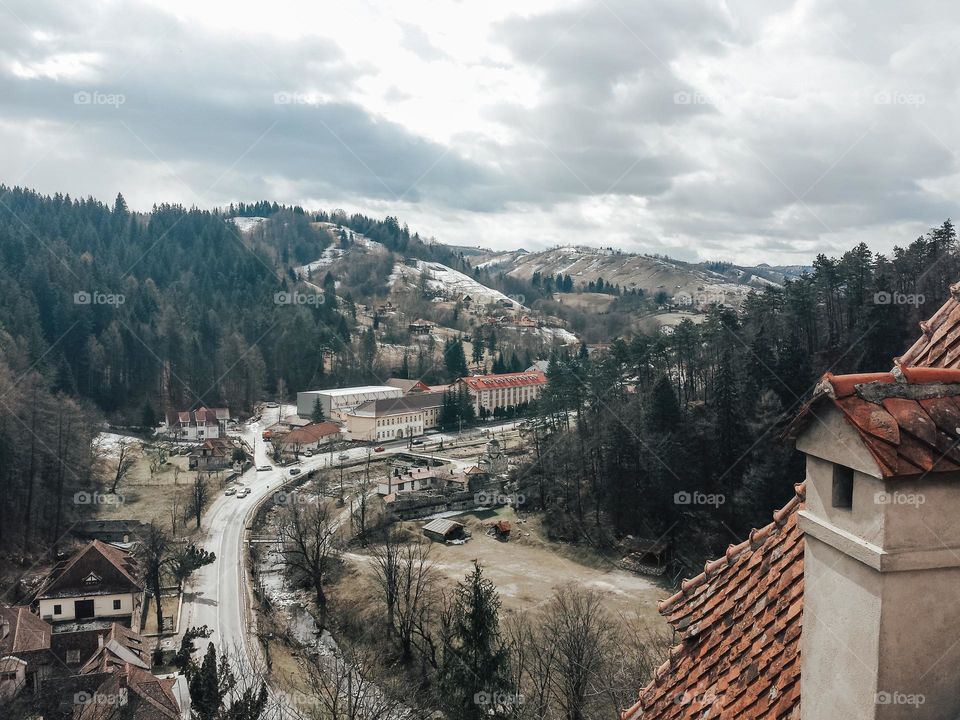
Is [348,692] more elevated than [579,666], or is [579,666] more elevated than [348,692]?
[579,666]

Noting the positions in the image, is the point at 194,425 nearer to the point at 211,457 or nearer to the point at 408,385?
the point at 211,457

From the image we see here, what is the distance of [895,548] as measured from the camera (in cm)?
254

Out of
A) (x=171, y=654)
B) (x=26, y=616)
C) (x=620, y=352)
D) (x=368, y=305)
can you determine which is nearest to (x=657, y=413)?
(x=620, y=352)

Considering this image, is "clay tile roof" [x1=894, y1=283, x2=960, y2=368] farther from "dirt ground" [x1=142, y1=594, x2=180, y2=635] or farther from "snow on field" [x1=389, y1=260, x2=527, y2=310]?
"snow on field" [x1=389, y1=260, x2=527, y2=310]

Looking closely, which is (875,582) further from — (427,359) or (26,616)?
(427,359)

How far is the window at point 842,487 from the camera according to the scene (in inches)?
112

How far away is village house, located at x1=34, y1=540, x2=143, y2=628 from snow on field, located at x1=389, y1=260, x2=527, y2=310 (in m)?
143

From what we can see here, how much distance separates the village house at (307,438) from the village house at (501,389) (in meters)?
18.3

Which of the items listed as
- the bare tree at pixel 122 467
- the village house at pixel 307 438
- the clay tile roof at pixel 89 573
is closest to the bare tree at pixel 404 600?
the clay tile roof at pixel 89 573

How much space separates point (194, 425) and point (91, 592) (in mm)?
41865
